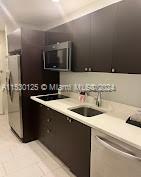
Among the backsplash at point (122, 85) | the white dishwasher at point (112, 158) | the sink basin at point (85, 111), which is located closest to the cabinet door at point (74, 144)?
the white dishwasher at point (112, 158)

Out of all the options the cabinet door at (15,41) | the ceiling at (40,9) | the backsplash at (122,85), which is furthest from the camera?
the cabinet door at (15,41)

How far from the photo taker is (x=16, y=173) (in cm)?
214

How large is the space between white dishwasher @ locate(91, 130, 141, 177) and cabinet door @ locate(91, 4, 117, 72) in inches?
29.0

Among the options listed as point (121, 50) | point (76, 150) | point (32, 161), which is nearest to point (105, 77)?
point (121, 50)

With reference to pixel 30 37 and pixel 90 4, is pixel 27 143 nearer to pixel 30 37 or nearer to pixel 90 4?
A: pixel 30 37

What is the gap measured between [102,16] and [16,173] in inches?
87.9

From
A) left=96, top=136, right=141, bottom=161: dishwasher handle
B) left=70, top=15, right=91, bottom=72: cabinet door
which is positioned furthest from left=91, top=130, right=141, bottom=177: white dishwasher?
left=70, top=15, right=91, bottom=72: cabinet door

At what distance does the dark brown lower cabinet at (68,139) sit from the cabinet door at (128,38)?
73cm

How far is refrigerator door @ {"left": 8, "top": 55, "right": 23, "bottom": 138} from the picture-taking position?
280 centimetres

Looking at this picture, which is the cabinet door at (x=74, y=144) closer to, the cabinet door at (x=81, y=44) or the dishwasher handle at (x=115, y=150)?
the dishwasher handle at (x=115, y=150)

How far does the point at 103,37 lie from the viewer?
1.74 metres

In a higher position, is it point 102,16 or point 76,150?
point 102,16

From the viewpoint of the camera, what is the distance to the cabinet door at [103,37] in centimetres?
164

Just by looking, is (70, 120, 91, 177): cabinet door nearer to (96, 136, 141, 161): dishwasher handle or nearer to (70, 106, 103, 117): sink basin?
(96, 136, 141, 161): dishwasher handle
